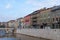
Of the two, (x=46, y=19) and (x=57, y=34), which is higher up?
(x=46, y=19)

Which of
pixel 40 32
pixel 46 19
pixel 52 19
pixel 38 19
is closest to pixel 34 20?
pixel 38 19

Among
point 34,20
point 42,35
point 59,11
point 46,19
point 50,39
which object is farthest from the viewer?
point 34,20

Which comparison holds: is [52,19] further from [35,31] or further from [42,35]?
[42,35]

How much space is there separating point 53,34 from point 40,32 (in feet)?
34.5

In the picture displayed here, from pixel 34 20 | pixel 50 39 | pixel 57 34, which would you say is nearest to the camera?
pixel 57 34

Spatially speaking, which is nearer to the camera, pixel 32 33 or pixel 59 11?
pixel 59 11

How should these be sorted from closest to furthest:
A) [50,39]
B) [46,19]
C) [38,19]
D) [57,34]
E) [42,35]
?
[57,34] < [50,39] < [42,35] < [46,19] < [38,19]

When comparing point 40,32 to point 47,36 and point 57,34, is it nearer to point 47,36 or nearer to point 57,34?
point 47,36

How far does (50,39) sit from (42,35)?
7631mm

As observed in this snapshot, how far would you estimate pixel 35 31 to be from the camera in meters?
55.7

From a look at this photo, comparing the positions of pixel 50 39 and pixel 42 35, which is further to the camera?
pixel 42 35

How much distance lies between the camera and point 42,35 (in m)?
49.0

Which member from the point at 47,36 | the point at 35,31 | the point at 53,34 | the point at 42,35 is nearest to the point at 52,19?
the point at 35,31

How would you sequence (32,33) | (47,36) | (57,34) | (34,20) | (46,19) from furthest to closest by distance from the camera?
(34,20) < (46,19) < (32,33) < (47,36) < (57,34)
